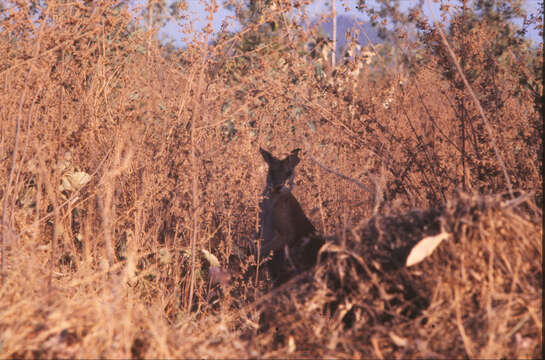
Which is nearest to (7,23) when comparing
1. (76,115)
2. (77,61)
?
(77,61)

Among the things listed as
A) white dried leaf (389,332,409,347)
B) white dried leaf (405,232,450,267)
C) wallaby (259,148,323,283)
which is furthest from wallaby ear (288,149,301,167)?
white dried leaf (389,332,409,347)

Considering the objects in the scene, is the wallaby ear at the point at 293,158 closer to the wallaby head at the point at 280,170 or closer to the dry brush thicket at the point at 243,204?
the wallaby head at the point at 280,170

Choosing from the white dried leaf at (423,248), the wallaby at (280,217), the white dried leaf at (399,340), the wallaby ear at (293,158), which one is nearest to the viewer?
the white dried leaf at (399,340)

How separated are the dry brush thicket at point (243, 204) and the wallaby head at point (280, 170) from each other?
0.19m

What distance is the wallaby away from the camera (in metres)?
4.78

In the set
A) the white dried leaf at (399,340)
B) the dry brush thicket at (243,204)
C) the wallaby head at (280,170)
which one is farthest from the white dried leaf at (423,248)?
the wallaby head at (280,170)

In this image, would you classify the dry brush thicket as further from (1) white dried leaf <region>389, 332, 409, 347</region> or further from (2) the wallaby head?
(2) the wallaby head

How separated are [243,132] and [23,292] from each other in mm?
2724

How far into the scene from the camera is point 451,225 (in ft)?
9.02

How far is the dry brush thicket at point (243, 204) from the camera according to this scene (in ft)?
8.48

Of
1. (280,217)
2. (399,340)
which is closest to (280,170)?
(280,217)

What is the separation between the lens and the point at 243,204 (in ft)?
18.1

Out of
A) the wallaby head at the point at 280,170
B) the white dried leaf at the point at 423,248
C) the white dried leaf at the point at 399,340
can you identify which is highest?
the wallaby head at the point at 280,170

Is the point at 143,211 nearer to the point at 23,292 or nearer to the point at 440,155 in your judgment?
the point at 23,292
